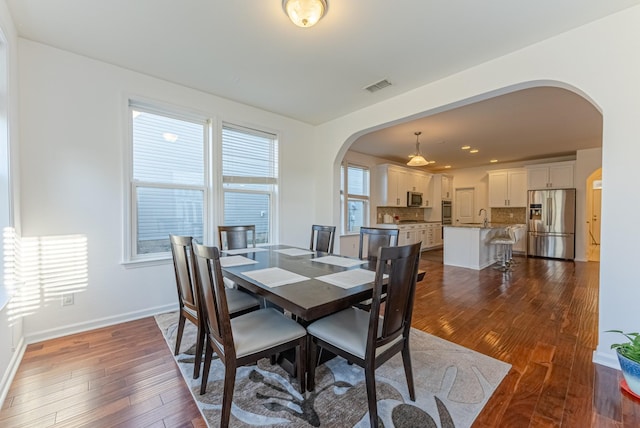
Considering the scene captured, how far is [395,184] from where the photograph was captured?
281 inches

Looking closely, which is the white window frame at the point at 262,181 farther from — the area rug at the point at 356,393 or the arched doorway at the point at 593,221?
the arched doorway at the point at 593,221

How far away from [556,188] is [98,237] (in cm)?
894

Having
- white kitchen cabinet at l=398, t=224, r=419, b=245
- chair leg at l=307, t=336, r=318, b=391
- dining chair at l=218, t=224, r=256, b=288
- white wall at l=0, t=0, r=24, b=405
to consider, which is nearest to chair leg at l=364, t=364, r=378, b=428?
chair leg at l=307, t=336, r=318, b=391

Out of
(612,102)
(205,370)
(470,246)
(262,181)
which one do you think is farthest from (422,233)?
(205,370)

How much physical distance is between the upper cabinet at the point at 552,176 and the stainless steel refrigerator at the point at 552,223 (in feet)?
0.76

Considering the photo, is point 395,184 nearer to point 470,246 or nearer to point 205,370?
point 470,246

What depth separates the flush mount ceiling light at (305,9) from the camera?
1.77 meters

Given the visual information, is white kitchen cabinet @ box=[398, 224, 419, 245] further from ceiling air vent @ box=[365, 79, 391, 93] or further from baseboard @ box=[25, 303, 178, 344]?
baseboard @ box=[25, 303, 178, 344]

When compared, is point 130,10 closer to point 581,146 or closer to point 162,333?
point 162,333

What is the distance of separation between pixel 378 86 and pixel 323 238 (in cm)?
191

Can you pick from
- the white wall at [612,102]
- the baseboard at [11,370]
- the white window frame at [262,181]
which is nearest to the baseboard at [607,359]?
the white wall at [612,102]

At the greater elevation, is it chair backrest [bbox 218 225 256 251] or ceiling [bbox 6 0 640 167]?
ceiling [bbox 6 0 640 167]

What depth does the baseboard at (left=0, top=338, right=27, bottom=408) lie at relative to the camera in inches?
66.0

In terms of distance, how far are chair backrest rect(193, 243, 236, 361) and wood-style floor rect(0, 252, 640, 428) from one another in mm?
491
